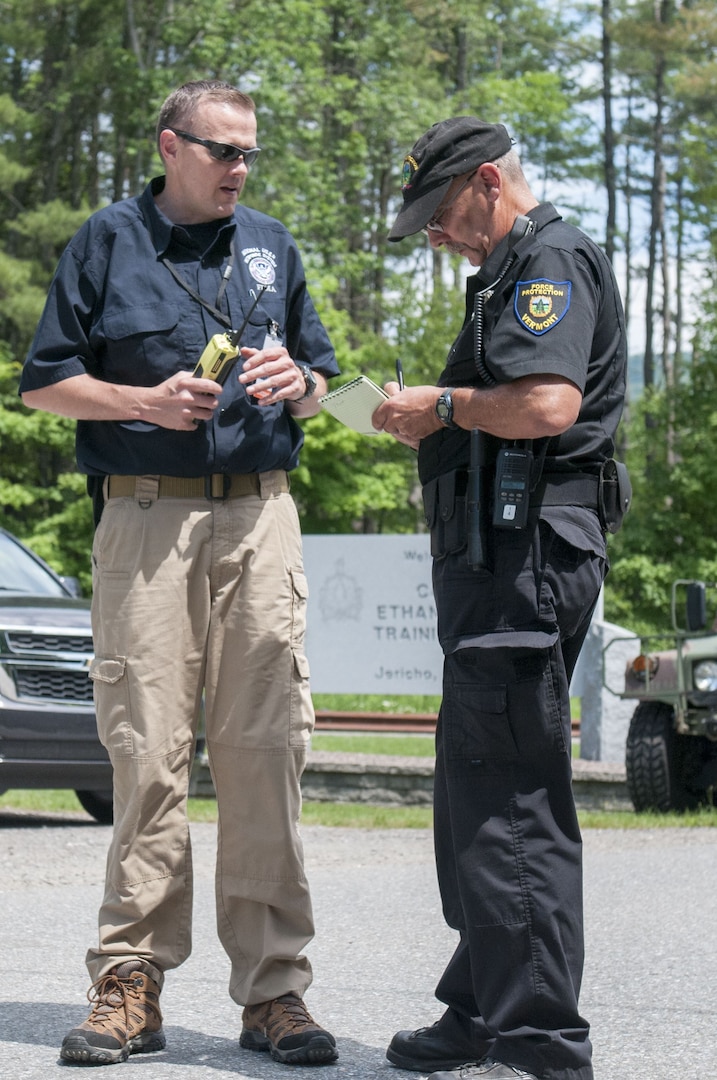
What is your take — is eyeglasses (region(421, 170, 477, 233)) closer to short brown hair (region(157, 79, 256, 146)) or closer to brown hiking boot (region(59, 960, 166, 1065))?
short brown hair (region(157, 79, 256, 146))

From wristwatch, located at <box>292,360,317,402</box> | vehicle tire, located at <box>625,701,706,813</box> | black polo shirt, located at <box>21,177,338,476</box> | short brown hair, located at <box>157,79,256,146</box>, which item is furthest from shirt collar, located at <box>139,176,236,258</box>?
vehicle tire, located at <box>625,701,706,813</box>

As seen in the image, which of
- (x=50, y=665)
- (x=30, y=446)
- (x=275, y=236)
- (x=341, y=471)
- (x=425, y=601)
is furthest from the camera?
(x=30, y=446)

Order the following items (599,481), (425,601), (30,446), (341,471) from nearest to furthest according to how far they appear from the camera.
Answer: (599,481) < (425,601) < (341,471) < (30,446)

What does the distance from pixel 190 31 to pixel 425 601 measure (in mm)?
20197

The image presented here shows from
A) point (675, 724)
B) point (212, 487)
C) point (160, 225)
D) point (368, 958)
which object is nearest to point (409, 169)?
point (160, 225)

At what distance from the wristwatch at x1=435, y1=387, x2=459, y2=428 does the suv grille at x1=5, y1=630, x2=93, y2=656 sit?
586 centimetres

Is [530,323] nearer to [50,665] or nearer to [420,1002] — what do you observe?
[420,1002]

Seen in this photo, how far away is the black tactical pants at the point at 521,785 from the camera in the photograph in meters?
3.17

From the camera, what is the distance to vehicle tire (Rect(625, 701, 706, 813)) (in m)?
9.40

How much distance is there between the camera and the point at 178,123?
157 inches

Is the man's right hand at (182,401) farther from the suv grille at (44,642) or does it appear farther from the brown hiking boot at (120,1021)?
the suv grille at (44,642)

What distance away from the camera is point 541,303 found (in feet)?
10.5

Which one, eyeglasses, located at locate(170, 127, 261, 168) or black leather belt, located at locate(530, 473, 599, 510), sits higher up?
eyeglasses, located at locate(170, 127, 261, 168)

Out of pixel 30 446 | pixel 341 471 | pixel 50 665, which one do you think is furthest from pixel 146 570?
pixel 30 446
